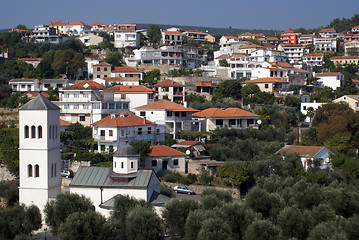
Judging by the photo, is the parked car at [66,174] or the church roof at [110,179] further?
the parked car at [66,174]

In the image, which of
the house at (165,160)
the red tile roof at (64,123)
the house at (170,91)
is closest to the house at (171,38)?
the house at (170,91)

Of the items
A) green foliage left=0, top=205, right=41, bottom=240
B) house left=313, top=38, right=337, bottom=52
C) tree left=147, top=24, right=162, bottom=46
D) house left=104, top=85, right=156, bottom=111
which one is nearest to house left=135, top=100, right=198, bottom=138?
house left=104, top=85, right=156, bottom=111

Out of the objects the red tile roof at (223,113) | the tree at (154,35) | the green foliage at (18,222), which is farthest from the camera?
the tree at (154,35)

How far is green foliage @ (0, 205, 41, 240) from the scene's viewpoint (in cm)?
2692

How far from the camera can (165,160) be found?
4169 cm

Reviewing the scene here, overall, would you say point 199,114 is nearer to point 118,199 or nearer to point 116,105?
point 116,105

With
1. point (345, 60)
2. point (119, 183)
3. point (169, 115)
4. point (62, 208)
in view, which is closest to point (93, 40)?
point (345, 60)

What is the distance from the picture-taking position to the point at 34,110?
3069 centimetres

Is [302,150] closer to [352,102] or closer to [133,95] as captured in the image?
[352,102]

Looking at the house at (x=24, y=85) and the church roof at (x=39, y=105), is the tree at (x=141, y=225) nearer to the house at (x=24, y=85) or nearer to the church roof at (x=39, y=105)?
the church roof at (x=39, y=105)

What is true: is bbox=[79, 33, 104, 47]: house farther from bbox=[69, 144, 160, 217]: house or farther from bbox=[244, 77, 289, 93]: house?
bbox=[69, 144, 160, 217]: house

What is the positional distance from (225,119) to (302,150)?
929cm

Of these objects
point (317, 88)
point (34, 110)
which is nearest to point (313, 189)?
point (34, 110)

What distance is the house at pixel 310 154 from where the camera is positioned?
4444 centimetres
